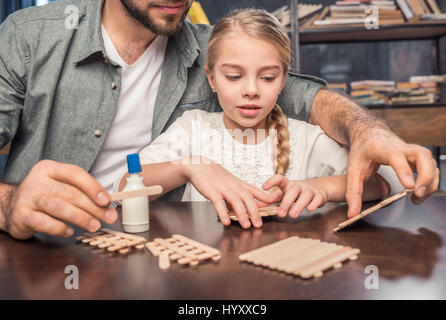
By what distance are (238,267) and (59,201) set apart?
1.02 feet

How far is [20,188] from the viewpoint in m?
0.69

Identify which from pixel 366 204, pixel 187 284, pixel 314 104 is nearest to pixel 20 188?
pixel 187 284

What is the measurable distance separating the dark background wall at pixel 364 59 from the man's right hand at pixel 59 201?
3206 millimetres

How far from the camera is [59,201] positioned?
658 mm

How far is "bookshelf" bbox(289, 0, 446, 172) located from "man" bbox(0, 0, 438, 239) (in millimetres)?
1138

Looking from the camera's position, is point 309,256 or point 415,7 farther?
point 415,7

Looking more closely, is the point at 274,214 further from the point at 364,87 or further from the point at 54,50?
the point at 364,87

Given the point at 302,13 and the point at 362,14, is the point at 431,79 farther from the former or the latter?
the point at 302,13

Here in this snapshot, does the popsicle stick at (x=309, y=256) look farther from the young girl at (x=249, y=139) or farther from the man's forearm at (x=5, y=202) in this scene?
the man's forearm at (x=5, y=202)

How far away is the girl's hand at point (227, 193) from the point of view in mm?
775

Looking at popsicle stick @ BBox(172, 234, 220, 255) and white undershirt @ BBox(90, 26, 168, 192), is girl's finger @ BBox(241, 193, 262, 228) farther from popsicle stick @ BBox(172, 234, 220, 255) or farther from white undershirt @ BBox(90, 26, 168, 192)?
white undershirt @ BBox(90, 26, 168, 192)

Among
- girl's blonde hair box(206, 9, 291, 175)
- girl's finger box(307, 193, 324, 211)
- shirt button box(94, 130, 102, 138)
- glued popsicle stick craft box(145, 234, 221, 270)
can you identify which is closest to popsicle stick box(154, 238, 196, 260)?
glued popsicle stick craft box(145, 234, 221, 270)

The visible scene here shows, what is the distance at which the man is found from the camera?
135 centimetres

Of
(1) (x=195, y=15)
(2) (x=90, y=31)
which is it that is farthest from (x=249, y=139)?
(1) (x=195, y=15)
